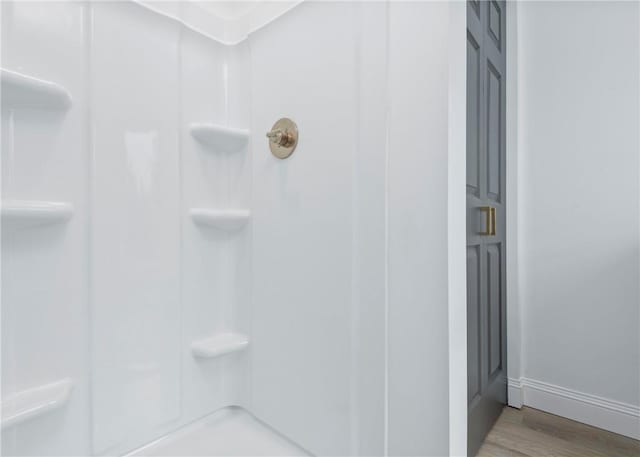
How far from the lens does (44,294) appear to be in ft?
3.00

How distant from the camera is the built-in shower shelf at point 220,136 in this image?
123 cm

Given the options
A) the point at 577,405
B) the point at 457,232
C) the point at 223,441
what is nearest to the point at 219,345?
the point at 223,441

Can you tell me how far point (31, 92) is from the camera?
854mm

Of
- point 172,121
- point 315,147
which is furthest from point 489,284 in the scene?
point 172,121

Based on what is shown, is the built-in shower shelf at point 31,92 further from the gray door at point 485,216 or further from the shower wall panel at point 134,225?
the gray door at point 485,216

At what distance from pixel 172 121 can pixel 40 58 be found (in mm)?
366

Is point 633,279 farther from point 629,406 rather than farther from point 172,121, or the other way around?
point 172,121

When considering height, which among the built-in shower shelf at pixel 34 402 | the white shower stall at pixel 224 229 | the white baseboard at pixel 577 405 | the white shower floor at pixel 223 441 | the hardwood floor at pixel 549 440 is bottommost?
the hardwood floor at pixel 549 440

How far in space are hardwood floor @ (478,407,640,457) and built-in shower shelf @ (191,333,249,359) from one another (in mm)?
1048

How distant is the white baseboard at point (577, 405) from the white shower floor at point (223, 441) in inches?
51.3

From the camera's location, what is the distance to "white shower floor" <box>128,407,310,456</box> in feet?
3.65

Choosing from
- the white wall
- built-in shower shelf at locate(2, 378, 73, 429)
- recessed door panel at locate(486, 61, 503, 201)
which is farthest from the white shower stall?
the white wall

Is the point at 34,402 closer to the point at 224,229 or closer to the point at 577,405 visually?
the point at 224,229

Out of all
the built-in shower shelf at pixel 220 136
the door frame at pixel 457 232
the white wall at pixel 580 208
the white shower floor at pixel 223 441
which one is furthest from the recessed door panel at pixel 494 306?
the built-in shower shelf at pixel 220 136
